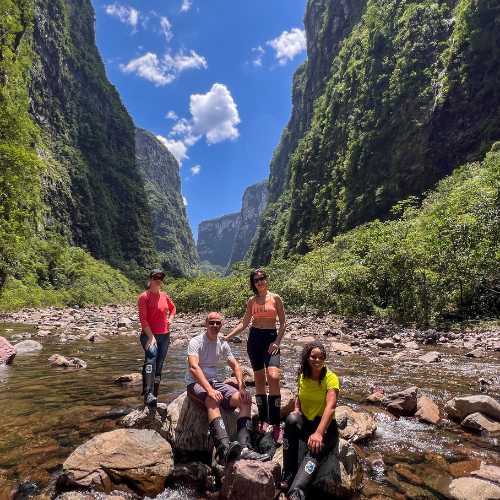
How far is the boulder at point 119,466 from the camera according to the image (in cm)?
296

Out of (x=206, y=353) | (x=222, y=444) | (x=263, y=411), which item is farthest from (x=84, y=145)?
(x=222, y=444)

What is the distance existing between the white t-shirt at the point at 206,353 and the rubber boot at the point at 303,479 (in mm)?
1402

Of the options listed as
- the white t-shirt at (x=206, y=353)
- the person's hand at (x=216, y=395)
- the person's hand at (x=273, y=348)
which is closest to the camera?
the person's hand at (x=216, y=395)

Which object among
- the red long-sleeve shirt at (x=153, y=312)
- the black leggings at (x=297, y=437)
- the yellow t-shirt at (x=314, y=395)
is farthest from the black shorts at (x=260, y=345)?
the red long-sleeve shirt at (x=153, y=312)

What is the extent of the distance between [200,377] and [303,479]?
142 cm

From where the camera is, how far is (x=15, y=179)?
14.8 m

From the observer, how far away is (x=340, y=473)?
3068mm

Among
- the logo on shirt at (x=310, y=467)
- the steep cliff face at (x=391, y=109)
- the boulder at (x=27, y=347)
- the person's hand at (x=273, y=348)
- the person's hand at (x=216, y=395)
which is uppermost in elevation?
the steep cliff face at (x=391, y=109)

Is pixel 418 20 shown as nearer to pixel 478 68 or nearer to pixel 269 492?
pixel 478 68

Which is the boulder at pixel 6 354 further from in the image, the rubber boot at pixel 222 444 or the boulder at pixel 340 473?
the boulder at pixel 340 473

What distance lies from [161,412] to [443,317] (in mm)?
13237

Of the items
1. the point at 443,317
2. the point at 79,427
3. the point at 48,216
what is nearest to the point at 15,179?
the point at 79,427

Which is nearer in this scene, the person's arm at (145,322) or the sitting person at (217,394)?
the sitting person at (217,394)

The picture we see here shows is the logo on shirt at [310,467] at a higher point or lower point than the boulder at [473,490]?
higher
